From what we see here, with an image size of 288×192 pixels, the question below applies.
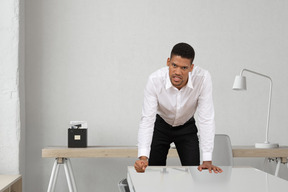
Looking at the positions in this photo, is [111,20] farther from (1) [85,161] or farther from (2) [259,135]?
(2) [259,135]

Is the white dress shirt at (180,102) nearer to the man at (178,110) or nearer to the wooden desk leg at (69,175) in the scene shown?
the man at (178,110)

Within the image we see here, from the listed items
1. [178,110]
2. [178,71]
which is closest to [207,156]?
[178,110]

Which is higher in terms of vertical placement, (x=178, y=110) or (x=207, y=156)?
(x=178, y=110)

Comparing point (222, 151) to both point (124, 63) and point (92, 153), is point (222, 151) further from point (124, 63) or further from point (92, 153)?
point (124, 63)

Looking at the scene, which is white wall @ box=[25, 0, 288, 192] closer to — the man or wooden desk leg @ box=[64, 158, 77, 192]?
wooden desk leg @ box=[64, 158, 77, 192]

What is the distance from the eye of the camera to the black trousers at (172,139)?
2.65 m

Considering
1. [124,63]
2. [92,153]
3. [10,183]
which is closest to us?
[10,183]

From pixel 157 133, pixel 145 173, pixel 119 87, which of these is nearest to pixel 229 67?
pixel 119 87

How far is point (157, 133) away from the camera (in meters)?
2.68

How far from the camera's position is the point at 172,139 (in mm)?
2684

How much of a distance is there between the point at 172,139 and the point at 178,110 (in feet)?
0.74

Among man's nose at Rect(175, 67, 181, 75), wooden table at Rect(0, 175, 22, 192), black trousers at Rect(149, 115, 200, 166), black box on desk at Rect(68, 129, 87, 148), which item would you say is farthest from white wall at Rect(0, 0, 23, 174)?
man's nose at Rect(175, 67, 181, 75)

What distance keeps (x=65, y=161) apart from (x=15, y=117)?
0.54 meters

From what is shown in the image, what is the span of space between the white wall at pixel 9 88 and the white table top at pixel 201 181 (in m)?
1.87
